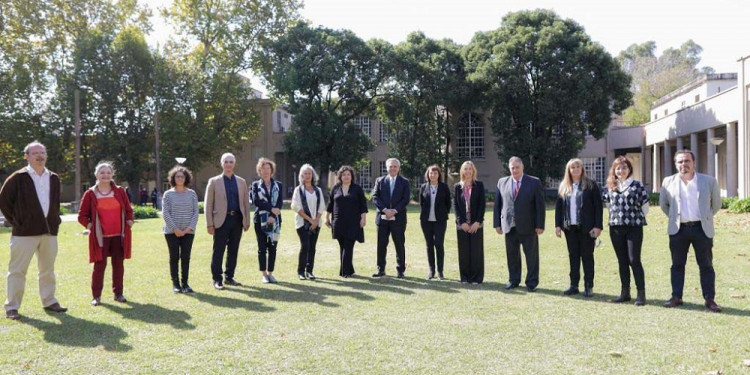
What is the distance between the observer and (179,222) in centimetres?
819

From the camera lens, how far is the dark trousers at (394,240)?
31.1 feet

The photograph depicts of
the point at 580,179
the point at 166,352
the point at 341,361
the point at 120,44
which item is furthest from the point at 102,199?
the point at 120,44

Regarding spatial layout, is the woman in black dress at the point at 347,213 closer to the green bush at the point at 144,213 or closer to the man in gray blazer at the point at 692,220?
the man in gray blazer at the point at 692,220

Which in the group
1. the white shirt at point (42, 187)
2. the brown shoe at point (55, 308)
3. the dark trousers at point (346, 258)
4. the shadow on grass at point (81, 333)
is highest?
the white shirt at point (42, 187)

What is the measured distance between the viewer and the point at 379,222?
9.59 metres

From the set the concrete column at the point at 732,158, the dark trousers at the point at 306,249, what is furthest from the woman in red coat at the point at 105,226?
the concrete column at the point at 732,158

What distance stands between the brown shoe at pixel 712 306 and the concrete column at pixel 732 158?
25.0 m

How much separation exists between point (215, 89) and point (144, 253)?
3107cm

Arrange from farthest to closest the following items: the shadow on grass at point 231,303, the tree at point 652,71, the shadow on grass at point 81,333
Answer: the tree at point 652,71
the shadow on grass at point 231,303
the shadow on grass at point 81,333

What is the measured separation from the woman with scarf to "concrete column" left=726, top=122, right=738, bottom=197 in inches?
1037

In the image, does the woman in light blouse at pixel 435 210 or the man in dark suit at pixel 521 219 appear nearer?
the man in dark suit at pixel 521 219

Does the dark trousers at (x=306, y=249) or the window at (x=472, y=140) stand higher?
the window at (x=472, y=140)

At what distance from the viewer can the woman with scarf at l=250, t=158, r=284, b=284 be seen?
29.0 ft

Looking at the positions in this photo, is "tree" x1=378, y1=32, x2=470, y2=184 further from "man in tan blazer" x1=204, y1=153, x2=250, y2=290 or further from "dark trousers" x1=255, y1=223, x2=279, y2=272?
"man in tan blazer" x1=204, y1=153, x2=250, y2=290
